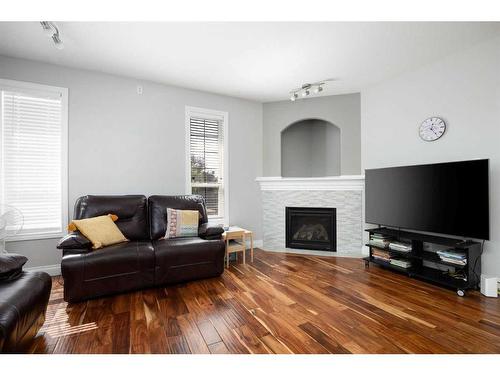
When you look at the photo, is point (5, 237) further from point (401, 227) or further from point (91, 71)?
point (401, 227)

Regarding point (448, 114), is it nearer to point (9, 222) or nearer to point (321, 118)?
point (321, 118)

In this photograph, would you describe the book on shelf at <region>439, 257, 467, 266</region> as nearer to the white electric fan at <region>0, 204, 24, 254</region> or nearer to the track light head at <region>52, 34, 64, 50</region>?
the track light head at <region>52, 34, 64, 50</region>

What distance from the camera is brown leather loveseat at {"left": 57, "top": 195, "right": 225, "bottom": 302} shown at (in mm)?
2404

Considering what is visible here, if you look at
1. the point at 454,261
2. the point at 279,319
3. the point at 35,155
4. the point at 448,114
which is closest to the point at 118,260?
the point at 279,319

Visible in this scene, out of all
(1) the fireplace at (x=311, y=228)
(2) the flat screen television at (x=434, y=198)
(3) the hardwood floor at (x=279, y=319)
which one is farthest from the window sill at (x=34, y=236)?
(2) the flat screen television at (x=434, y=198)

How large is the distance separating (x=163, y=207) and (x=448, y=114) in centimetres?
379

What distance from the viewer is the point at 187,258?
2861mm

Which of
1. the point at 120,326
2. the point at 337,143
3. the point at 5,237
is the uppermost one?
the point at 337,143

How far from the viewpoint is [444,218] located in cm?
276

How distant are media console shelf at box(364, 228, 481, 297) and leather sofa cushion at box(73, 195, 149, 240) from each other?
3.12m

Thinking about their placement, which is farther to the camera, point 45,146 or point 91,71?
point 91,71

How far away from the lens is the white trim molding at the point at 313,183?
13.3 ft
